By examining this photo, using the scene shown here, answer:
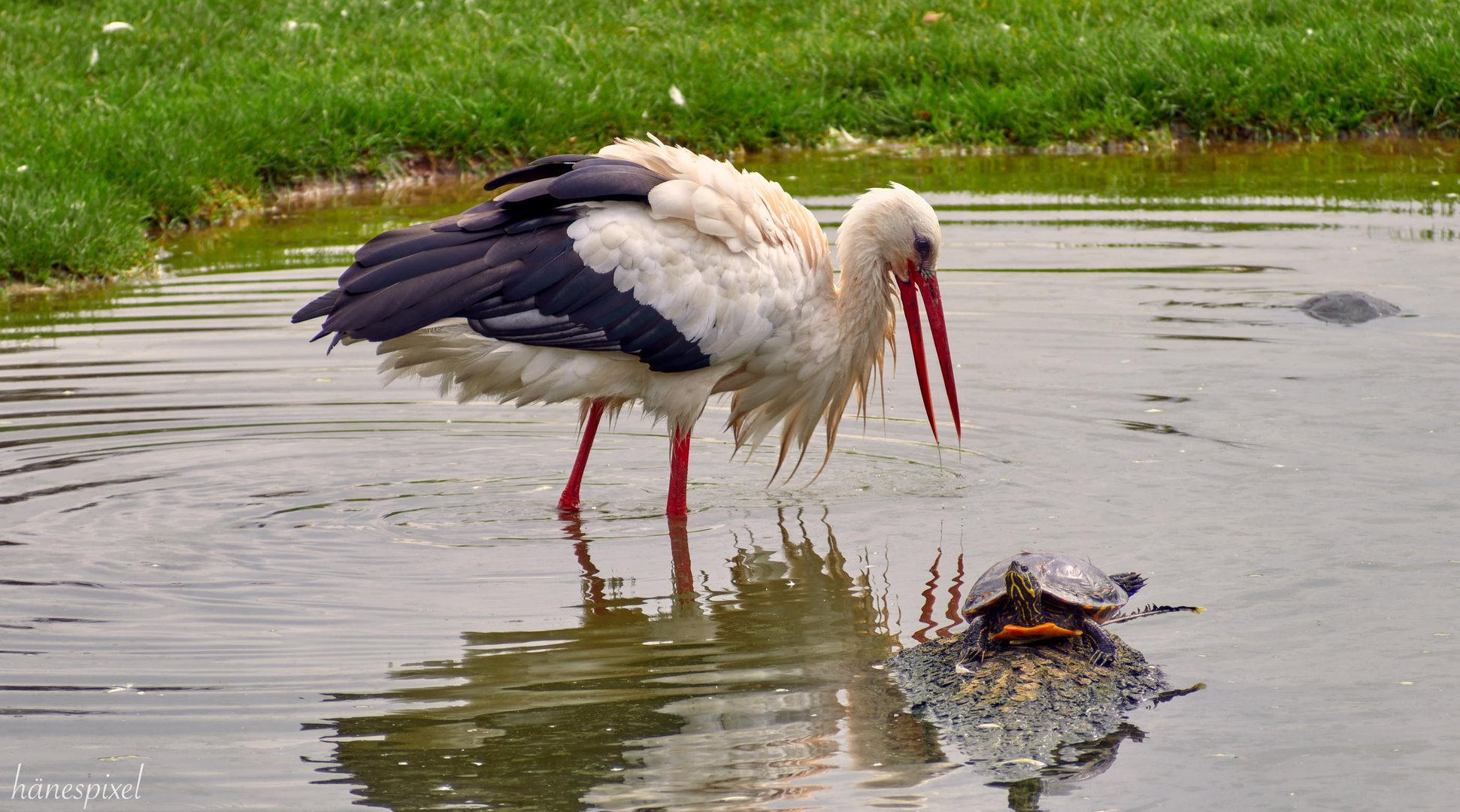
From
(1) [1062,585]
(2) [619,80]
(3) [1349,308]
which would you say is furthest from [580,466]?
(2) [619,80]

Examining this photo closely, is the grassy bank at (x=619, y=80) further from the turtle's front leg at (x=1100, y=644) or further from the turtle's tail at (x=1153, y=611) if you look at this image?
the turtle's front leg at (x=1100, y=644)

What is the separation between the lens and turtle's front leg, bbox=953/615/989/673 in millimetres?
4402

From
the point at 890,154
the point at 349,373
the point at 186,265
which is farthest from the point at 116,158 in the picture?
the point at 890,154

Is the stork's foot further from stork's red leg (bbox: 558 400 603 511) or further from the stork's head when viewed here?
the stork's head

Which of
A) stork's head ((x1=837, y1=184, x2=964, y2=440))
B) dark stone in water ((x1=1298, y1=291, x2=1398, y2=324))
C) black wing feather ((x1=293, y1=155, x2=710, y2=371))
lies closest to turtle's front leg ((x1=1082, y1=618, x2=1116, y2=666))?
stork's head ((x1=837, y1=184, x2=964, y2=440))

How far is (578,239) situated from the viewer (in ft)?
19.9

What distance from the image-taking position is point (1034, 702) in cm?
417

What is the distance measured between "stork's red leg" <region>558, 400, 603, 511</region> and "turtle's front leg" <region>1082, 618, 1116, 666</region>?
2.34m

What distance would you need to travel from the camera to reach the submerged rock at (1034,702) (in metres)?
3.93

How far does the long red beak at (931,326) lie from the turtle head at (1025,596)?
1992 millimetres

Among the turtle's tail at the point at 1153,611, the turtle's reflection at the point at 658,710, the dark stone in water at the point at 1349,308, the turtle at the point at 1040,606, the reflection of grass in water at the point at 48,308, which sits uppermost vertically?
the reflection of grass in water at the point at 48,308

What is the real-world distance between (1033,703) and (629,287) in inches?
97.1

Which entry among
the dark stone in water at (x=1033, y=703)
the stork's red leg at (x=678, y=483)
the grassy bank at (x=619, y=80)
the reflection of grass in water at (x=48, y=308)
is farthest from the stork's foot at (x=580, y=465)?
the grassy bank at (x=619, y=80)

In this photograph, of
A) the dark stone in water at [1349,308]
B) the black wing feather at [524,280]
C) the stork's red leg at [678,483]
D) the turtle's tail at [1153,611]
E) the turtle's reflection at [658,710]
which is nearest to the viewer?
the turtle's reflection at [658,710]
